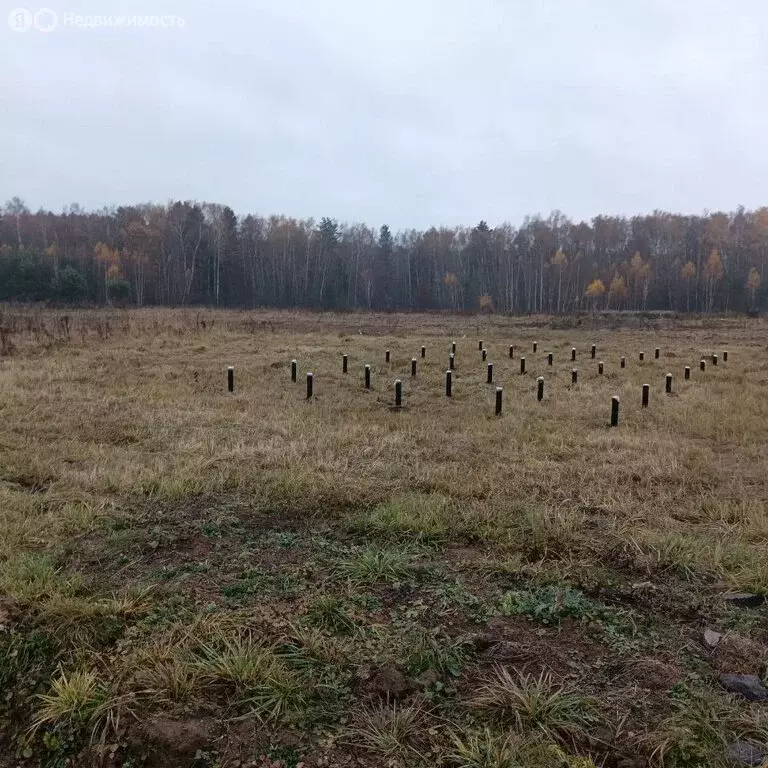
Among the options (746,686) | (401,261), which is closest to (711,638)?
(746,686)

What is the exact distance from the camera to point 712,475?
676cm

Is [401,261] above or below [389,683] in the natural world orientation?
above

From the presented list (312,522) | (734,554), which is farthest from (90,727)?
(734,554)

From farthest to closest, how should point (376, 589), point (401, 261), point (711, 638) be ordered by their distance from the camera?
point (401, 261), point (376, 589), point (711, 638)

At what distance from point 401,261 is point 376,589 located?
7178 cm

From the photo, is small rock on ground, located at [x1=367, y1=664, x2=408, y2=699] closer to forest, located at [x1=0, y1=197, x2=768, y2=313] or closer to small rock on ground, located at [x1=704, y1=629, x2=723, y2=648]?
small rock on ground, located at [x1=704, y1=629, x2=723, y2=648]

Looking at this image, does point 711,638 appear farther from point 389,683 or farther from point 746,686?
point 389,683

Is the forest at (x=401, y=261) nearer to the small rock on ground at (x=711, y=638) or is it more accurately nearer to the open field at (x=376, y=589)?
the open field at (x=376, y=589)

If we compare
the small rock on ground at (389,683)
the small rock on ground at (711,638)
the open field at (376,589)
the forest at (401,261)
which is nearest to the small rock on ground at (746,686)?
the open field at (376,589)

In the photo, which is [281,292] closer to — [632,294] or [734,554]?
[632,294]

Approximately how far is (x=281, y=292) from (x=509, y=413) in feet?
179

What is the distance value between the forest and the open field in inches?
1890

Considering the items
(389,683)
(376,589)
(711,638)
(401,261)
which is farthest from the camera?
(401,261)

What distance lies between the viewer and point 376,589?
390 cm
